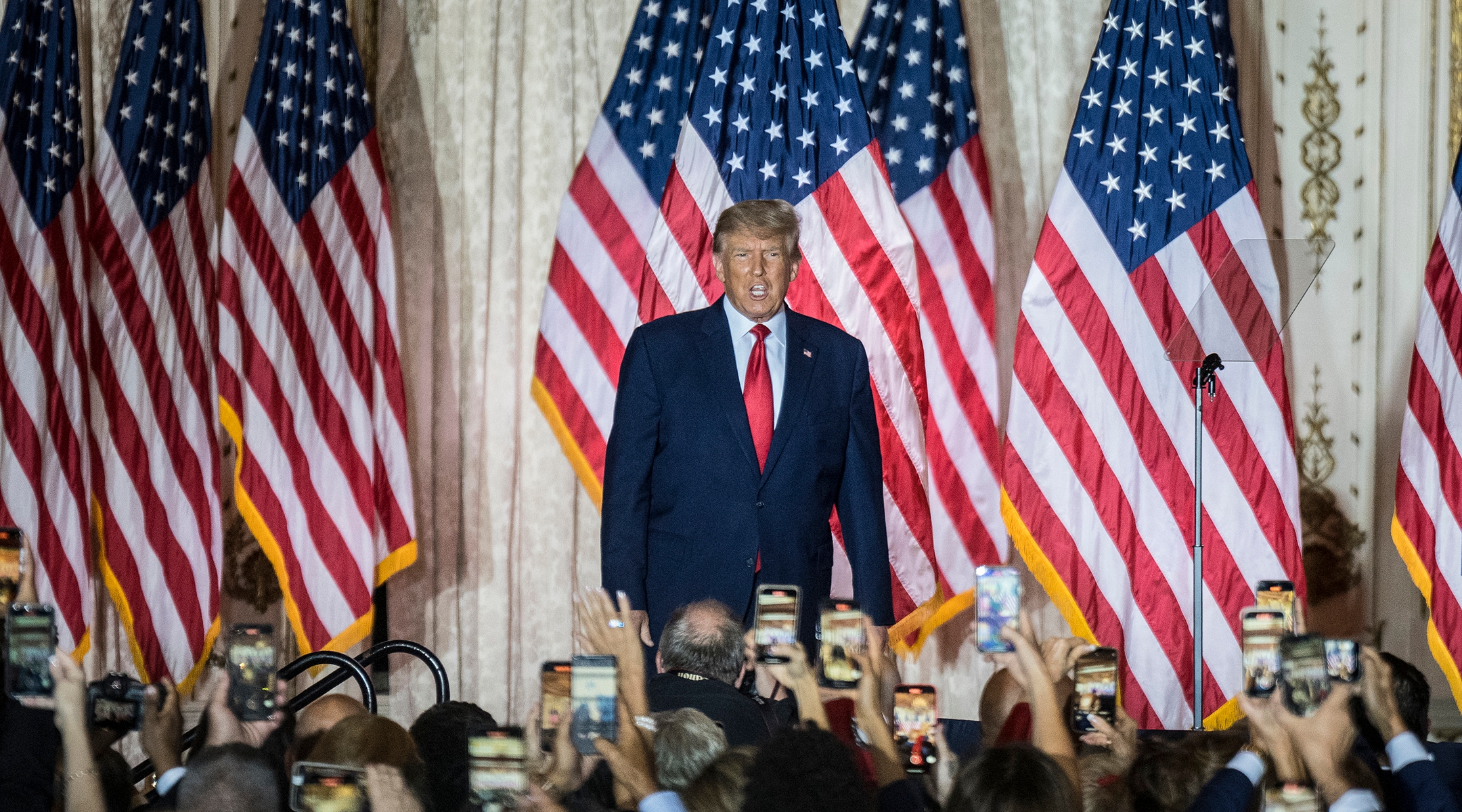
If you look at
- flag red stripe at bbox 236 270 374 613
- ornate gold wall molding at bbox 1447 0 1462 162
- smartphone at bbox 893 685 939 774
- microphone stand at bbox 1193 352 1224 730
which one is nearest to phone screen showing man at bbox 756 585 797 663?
smartphone at bbox 893 685 939 774

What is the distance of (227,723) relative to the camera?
257 cm

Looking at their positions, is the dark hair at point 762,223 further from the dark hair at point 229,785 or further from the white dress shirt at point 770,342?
the dark hair at point 229,785

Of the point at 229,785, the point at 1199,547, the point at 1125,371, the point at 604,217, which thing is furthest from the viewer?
the point at 604,217

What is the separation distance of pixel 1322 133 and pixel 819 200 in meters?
1.88

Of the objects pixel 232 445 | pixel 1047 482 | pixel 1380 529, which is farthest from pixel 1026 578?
pixel 232 445

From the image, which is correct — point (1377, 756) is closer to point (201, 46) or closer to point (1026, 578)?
point (1026, 578)

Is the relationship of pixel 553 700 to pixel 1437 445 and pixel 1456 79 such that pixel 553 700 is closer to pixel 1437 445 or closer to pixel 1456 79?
pixel 1437 445

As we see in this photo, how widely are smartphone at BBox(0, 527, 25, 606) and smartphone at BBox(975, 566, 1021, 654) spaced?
6.37ft

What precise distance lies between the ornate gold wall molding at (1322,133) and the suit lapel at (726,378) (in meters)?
2.54

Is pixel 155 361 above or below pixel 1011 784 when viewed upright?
above

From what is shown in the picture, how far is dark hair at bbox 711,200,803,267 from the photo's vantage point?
12.9 ft

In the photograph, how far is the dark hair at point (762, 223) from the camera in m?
3.92

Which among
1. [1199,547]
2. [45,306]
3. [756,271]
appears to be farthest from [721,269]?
[45,306]

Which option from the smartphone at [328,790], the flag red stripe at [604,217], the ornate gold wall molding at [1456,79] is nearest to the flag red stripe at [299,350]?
the flag red stripe at [604,217]
